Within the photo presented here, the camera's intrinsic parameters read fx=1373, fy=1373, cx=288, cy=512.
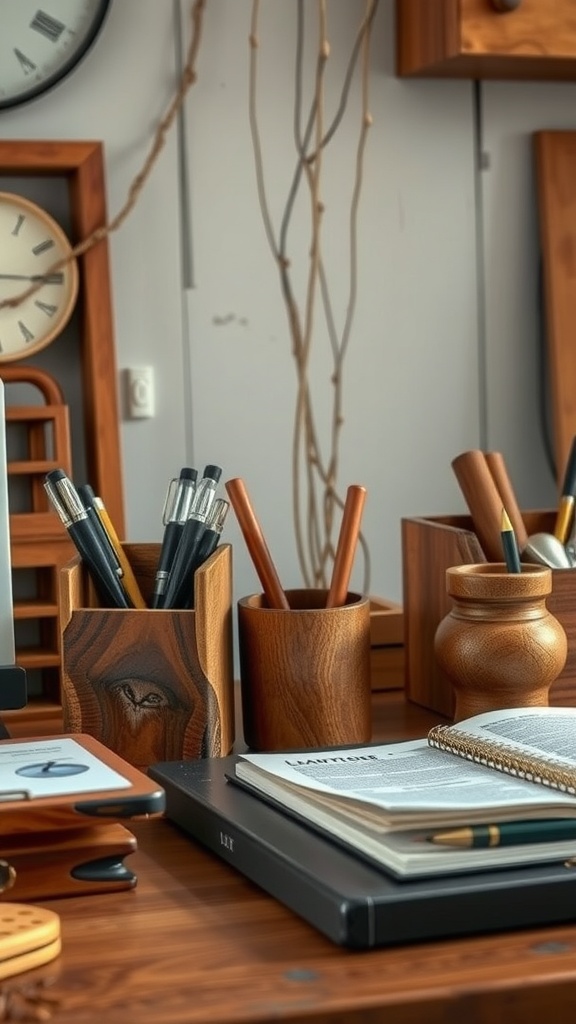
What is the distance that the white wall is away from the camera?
2.29 m

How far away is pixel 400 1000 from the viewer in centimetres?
68

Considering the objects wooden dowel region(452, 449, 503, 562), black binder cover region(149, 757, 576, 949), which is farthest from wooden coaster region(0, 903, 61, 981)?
wooden dowel region(452, 449, 503, 562)

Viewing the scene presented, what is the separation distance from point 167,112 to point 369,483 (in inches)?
28.7

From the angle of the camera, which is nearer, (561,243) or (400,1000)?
(400,1000)

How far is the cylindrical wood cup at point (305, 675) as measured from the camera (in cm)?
112

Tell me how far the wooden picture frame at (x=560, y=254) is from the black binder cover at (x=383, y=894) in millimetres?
1742

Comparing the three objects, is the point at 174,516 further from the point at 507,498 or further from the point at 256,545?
the point at 507,498

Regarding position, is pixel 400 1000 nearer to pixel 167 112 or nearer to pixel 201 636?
pixel 201 636

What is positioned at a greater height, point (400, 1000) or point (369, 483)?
point (369, 483)

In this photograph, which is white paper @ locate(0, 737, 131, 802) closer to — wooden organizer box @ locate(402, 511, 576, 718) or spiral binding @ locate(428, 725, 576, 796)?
spiral binding @ locate(428, 725, 576, 796)

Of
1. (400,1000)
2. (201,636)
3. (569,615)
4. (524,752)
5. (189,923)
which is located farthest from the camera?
(569,615)

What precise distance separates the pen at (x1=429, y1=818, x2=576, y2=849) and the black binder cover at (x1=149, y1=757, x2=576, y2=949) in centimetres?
2

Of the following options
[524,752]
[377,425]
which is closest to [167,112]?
[377,425]

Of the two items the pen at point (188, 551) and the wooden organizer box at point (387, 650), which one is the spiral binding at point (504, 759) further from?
the wooden organizer box at point (387, 650)
